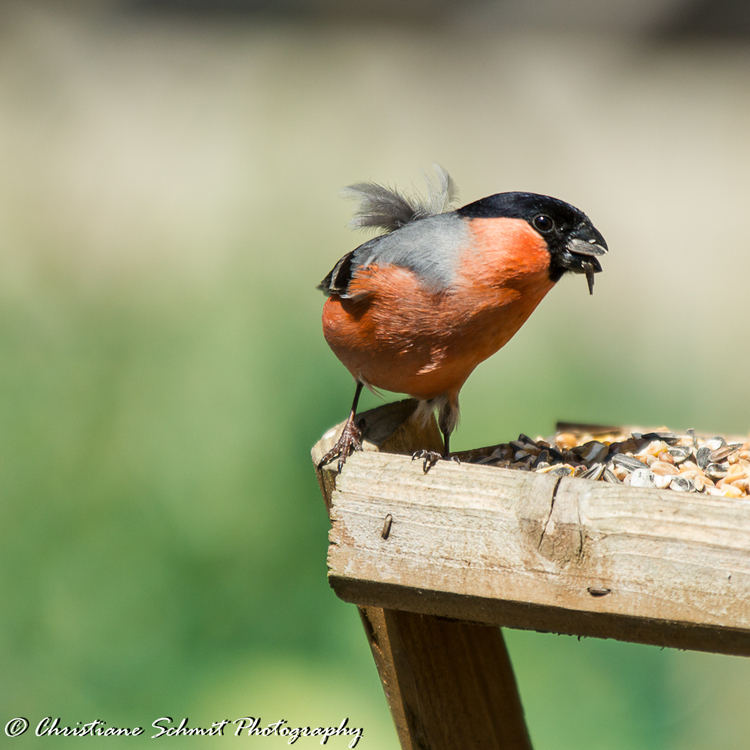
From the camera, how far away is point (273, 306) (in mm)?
4359

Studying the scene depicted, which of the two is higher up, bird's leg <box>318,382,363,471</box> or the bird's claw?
the bird's claw

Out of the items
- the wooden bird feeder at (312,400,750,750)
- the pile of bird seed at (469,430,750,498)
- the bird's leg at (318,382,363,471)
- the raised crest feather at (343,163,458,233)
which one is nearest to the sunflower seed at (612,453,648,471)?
the pile of bird seed at (469,430,750,498)

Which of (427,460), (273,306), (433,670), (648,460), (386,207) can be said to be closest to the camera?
(427,460)

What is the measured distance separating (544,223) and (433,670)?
3.92 feet

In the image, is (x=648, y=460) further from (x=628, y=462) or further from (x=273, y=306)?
(x=273, y=306)

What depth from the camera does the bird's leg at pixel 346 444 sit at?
6.74 ft

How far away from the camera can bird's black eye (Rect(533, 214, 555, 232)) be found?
2.22m

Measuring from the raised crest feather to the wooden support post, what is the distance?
0.67 metres

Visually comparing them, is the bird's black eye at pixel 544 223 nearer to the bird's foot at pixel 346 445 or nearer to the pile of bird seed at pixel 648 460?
the pile of bird seed at pixel 648 460

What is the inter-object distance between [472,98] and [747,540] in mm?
4770

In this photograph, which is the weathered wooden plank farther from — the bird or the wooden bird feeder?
the bird

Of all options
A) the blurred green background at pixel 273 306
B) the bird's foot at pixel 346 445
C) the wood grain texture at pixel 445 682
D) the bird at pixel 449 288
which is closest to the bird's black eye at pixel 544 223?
the bird at pixel 449 288

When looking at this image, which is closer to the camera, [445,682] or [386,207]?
[445,682]

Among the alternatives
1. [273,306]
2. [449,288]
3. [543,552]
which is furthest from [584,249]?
[273,306]
